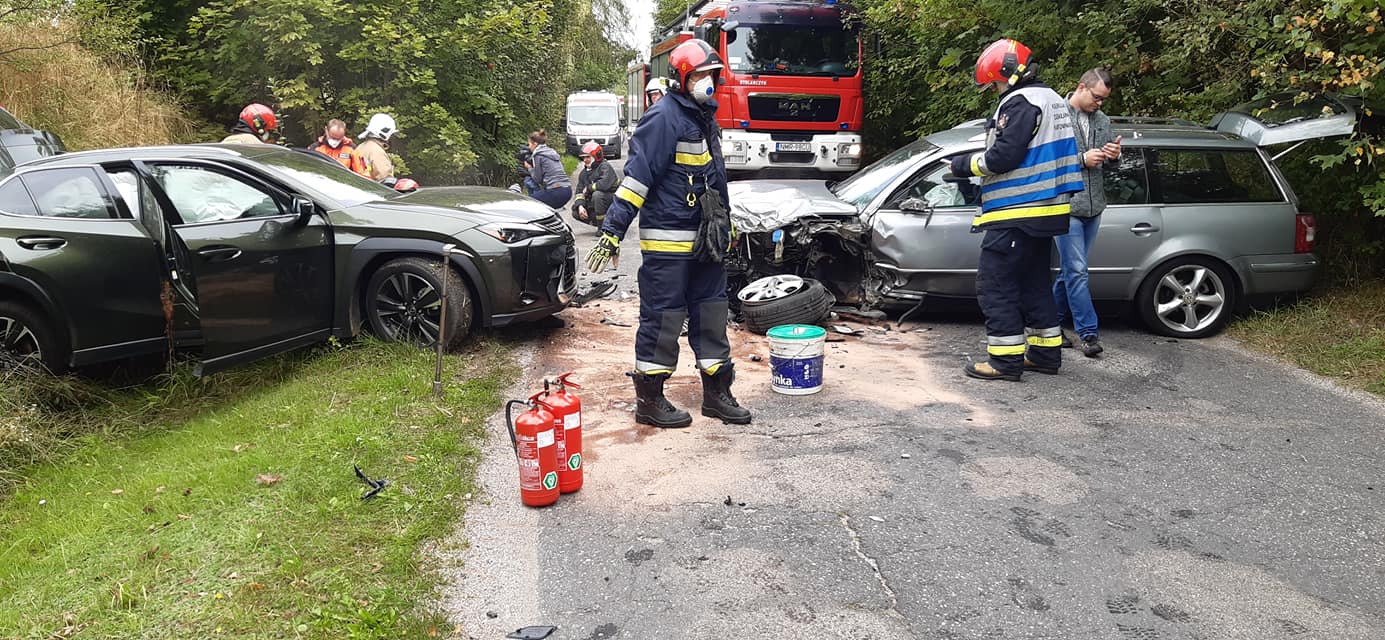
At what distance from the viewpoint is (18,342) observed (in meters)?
5.59

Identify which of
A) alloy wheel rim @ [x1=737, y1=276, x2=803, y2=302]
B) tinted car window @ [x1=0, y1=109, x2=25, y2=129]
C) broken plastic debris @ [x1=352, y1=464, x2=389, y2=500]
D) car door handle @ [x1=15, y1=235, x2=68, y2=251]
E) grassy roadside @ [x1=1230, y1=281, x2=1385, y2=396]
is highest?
tinted car window @ [x1=0, y1=109, x2=25, y2=129]

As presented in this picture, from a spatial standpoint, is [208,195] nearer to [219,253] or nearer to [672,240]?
[219,253]

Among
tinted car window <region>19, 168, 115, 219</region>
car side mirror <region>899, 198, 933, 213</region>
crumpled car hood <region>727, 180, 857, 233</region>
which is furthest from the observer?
crumpled car hood <region>727, 180, 857, 233</region>

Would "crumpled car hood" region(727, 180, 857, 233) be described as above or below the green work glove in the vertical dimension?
above

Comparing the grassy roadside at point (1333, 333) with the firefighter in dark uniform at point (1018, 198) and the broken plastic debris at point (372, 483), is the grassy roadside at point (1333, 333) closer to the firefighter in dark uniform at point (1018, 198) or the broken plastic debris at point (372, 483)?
the firefighter in dark uniform at point (1018, 198)

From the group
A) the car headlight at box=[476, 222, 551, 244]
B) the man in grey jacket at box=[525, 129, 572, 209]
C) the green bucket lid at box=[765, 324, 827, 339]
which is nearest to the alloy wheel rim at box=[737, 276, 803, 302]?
the green bucket lid at box=[765, 324, 827, 339]

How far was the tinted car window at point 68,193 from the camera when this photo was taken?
19.0 feet

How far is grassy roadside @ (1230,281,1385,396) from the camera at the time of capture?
616 centimetres

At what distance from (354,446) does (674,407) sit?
5.44 ft

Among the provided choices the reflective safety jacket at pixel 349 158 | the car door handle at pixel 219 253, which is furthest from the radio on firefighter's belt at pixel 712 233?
the reflective safety jacket at pixel 349 158

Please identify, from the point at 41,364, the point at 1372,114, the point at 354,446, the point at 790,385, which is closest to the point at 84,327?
the point at 41,364

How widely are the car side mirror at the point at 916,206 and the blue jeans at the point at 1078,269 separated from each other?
3.15 feet

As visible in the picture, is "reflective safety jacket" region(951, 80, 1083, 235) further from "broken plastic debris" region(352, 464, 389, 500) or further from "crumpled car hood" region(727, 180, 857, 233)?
"broken plastic debris" region(352, 464, 389, 500)

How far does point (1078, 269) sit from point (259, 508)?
5.28 m
